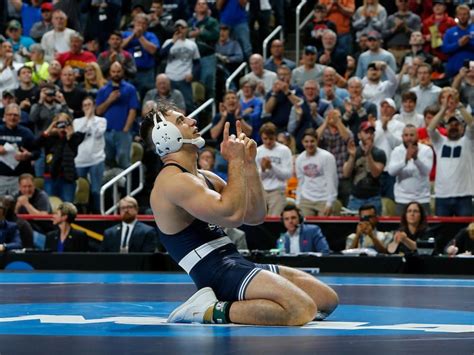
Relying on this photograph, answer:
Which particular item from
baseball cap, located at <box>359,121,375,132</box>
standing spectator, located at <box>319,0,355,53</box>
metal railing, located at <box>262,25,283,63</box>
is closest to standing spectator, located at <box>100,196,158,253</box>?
baseball cap, located at <box>359,121,375,132</box>

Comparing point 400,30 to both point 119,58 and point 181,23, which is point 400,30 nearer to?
point 181,23

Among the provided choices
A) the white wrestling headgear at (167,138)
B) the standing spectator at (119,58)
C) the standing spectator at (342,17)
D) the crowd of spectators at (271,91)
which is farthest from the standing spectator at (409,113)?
the white wrestling headgear at (167,138)

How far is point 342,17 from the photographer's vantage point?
18531 millimetres

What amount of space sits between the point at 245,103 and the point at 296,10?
302 cm

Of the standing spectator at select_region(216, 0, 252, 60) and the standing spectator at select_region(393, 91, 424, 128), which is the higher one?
the standing spectator at select_region(216, 0, 252, 60)

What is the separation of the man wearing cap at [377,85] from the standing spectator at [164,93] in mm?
2545

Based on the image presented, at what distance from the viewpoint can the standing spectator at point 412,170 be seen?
47.3ft

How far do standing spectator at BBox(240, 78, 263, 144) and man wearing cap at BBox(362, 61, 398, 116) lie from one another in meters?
1.43

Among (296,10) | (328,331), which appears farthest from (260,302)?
(296,10)

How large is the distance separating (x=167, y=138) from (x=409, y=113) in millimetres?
8220

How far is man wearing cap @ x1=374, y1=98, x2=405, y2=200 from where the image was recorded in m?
15.1

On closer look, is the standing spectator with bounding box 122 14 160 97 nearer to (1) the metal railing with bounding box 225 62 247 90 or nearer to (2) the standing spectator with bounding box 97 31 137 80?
(2) the standing spectator with bounding box 97 31 137 80

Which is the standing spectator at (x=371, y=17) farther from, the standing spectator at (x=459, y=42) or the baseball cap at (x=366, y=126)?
the baseball cap at (x=366, y=126)

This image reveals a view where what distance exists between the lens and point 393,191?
15031 mm
